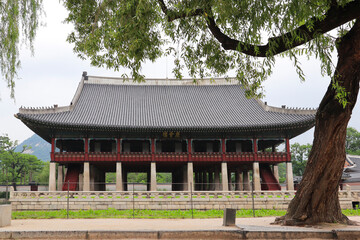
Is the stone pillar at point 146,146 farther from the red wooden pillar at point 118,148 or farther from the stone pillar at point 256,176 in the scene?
the stone pillar at point 256,176

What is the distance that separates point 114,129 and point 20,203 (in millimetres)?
8914

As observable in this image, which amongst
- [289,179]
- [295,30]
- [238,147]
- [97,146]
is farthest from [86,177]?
[295,30]

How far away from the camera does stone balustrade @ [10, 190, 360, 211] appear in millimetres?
22484

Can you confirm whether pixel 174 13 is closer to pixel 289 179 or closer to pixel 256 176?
pixel 256 176

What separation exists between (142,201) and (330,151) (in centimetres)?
1522

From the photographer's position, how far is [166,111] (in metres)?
32.8

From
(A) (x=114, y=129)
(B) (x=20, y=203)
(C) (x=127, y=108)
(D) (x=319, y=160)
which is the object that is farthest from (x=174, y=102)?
(D) (x=319, y=160)

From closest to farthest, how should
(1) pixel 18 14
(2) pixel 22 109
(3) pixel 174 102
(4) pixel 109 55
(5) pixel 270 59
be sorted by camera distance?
(5) pixel 270 59 → (1) pixel 18 14 → (4) pixel 109 55 → (2) pixel 22 109 → (3) pixel 174 102

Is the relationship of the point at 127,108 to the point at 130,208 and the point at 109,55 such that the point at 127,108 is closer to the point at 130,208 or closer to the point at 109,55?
the point at 130,208

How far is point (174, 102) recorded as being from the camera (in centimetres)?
3500

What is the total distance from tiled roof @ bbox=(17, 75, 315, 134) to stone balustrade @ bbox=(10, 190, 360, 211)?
6439mm

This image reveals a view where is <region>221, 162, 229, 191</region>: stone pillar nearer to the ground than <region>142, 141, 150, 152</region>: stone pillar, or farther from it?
nearer to the ground

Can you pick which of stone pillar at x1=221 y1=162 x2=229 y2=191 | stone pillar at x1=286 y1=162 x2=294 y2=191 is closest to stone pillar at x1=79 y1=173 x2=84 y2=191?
stone pillar at x1=221 y1=162 x2=229 y2=191

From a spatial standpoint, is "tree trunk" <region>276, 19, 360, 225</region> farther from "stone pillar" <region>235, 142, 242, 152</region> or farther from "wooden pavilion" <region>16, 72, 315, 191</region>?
"stone pillar" <region>235, 142, 242, 152</region>
